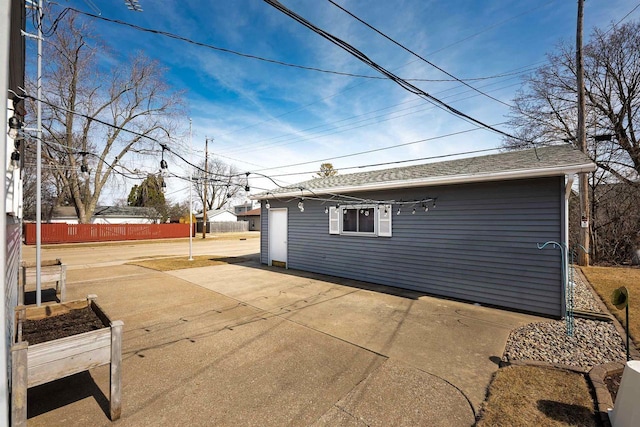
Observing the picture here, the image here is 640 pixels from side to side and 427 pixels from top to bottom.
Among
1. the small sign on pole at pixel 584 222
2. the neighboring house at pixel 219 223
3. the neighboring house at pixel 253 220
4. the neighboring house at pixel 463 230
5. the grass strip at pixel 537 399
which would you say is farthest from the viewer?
the neighboring house at pixel 253 220

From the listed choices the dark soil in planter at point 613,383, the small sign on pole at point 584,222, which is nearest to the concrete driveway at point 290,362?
the dark soil in planter at point 613,383

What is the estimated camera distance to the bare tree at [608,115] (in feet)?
39.5

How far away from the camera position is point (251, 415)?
8.79 feet

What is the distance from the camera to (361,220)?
845 centimetres

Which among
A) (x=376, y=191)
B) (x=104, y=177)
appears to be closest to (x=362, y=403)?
(x=376, y=191)

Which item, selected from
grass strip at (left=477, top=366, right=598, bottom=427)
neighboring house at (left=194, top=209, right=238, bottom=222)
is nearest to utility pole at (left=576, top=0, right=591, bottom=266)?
grass strip at (left=477, top=366, right=598, bottom=427)

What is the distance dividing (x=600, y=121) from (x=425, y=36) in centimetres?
1339

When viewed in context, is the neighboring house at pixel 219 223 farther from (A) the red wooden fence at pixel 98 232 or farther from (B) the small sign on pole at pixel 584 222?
(B) the small sign on pole at pixel 584 222

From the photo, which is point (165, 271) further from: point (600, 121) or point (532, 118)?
point (600, 121)

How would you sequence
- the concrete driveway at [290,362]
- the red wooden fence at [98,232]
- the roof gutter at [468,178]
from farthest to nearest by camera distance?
1. the red wooden fence at [98,232]
2. the roof gutter at [468,178]
3. the concrete driveway at [290,362]

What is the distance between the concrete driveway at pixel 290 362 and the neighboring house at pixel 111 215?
112 ft

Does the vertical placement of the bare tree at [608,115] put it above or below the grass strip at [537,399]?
above

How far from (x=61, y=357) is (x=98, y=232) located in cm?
2606

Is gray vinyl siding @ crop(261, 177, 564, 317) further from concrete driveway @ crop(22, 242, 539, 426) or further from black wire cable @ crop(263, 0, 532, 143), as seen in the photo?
black wire cable @ crop(263, 0, 532, 143)
